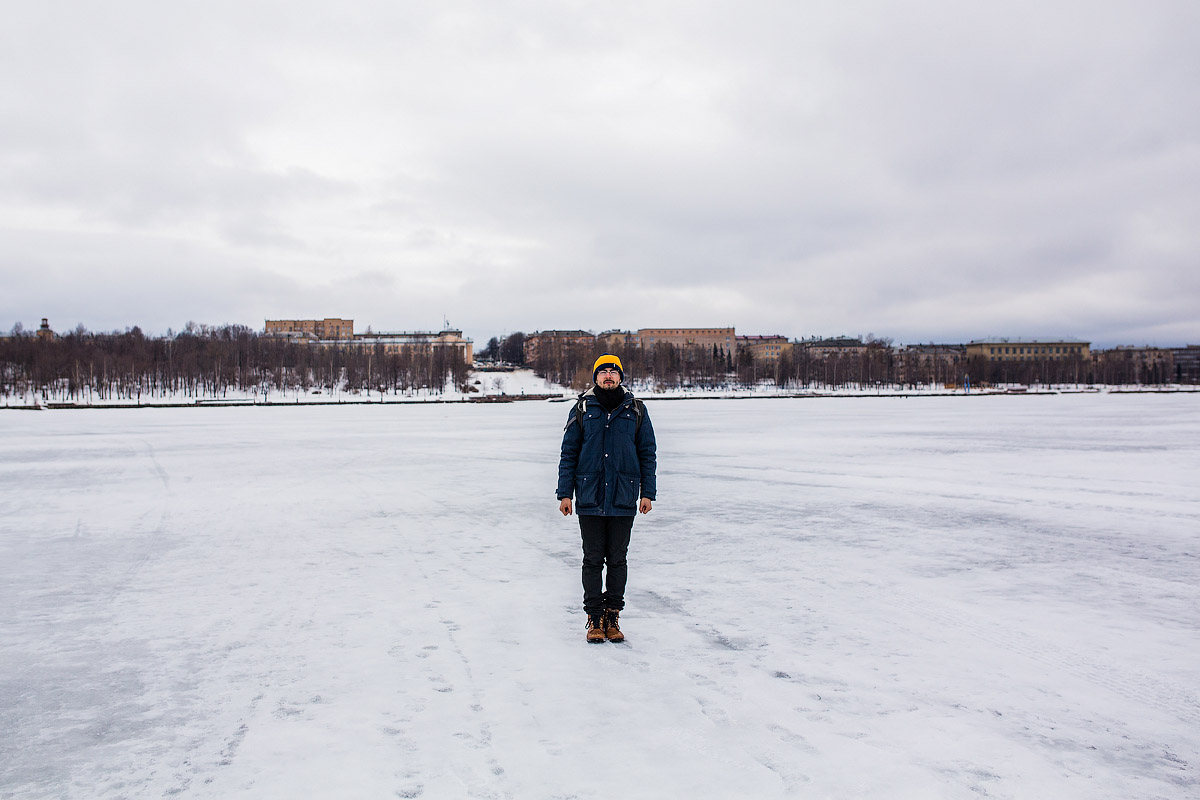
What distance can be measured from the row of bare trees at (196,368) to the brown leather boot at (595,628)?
291 ft

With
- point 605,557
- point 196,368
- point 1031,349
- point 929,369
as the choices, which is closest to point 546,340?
point 929,369

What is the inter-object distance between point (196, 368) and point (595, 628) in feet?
338

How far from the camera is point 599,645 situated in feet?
16.4

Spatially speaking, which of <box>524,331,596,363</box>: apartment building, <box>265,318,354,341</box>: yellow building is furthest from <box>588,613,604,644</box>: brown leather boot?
<box>265,318,354,341</box>: yellow building

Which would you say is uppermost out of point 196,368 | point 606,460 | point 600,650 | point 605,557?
point 196,368

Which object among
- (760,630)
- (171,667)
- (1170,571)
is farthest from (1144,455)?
(171,667)

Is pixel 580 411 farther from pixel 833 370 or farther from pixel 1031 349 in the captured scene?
pixel 1031 349

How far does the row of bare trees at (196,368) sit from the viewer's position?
289 ft

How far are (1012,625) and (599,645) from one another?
2.92 meters

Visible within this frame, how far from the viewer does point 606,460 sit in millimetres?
4906

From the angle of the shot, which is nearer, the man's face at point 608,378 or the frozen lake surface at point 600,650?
the frozen lake surface at point 600,650

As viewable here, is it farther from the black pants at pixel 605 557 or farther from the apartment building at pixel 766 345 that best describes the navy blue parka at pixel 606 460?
the apartment building at pixel 766 345

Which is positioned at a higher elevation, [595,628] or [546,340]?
[546,340]

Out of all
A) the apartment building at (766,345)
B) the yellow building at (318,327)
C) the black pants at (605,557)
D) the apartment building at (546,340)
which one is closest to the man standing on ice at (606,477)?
the black pants at (605,557)
